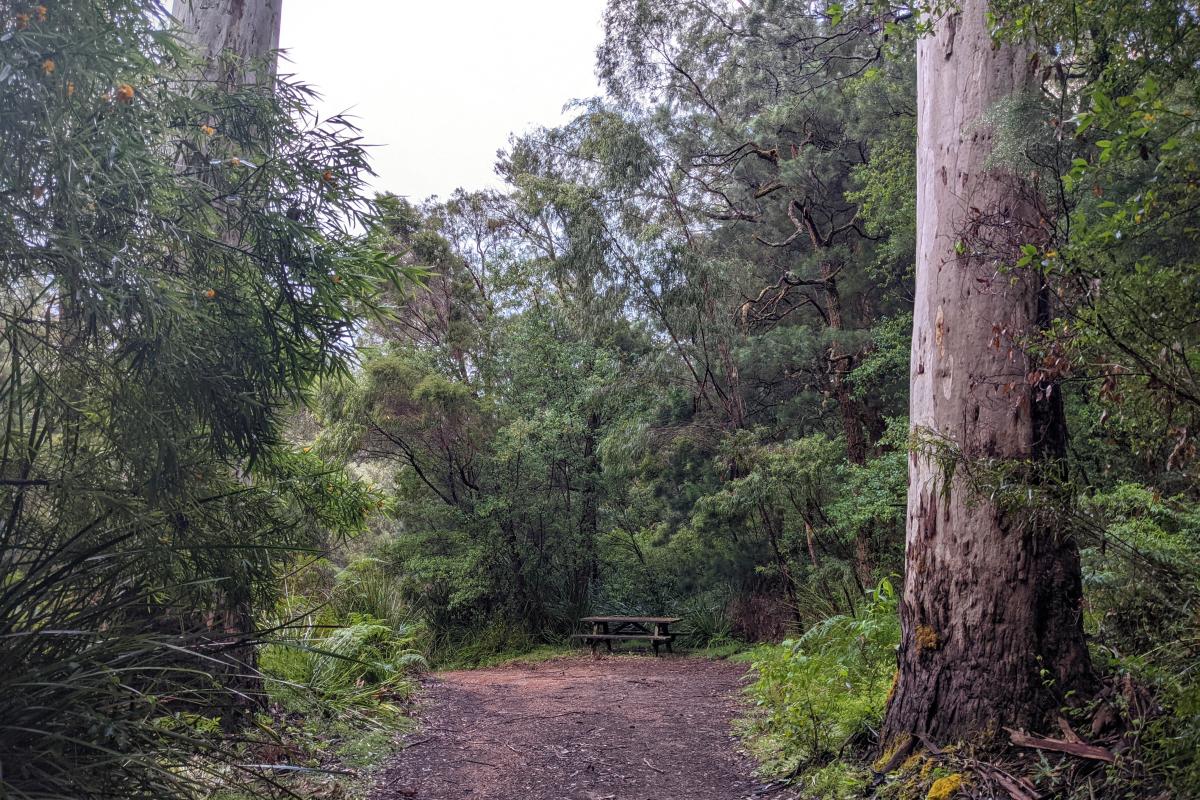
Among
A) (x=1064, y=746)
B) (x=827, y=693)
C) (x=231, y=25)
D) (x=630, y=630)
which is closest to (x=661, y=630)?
(x=630, y=630)

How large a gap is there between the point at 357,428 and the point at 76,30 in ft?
38.0

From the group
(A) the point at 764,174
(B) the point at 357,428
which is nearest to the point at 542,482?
(B) the point at 357,428

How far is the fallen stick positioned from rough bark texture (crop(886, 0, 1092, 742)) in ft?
0.38

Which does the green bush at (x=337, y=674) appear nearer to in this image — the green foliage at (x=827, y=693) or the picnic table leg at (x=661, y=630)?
the green foliage at (x=827, y=693)

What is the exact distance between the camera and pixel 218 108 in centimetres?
414

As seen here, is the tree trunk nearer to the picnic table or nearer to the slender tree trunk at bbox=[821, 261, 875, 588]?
the slender tree trunk at bbox=[821, 261, 875, 588]

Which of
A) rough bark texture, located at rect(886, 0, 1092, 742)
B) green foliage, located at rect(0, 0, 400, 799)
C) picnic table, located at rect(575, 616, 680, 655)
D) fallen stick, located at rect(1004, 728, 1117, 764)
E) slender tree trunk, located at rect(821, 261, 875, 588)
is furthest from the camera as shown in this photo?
picnic table, located at rect(575, 616, 680, 655)

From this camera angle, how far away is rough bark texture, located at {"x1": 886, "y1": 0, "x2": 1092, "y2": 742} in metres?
4.04

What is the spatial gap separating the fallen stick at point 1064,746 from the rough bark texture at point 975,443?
0.12m

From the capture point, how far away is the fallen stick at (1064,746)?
3.45 metres

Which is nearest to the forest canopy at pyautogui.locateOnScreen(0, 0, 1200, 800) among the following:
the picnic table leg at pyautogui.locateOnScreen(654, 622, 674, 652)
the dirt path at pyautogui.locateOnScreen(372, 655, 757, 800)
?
the dirt path at pyautogui.locateOnScreen(372, 655, 757, 800)

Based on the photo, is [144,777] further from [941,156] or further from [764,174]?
[764,174]

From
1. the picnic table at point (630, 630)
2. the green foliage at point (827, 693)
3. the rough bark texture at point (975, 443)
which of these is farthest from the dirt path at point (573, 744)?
the picnic table at point (630, 630)

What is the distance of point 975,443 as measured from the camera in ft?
14.1
